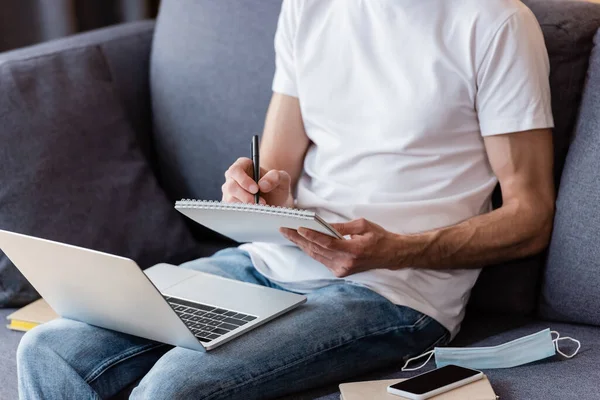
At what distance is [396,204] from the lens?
146 cm

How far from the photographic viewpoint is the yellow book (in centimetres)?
158

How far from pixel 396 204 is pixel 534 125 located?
258 millimetres

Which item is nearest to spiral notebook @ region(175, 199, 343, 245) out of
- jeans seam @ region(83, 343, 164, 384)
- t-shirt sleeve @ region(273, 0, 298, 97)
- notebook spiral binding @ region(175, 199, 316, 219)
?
notebook spiral binding @ region(175, 199, 316, 219)

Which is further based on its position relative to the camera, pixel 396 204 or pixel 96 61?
pixel 96 61

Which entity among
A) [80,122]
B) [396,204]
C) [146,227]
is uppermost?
[80,122]

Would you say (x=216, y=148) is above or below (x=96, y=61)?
below

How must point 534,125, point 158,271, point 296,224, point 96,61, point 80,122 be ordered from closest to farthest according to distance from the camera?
point 296,224
point 534,125
point 158,271
point 80,122
point 96,61

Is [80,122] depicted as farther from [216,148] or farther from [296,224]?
[296,224]

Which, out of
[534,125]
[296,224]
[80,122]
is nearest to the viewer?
[296,224]

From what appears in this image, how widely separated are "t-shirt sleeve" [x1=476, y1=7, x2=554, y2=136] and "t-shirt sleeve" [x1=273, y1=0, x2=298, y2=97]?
0.37 metres

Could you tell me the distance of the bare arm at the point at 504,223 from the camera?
1.41 meters

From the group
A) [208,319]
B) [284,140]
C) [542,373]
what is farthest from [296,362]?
[284,140]

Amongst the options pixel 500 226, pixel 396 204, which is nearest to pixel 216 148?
pixel 396 204

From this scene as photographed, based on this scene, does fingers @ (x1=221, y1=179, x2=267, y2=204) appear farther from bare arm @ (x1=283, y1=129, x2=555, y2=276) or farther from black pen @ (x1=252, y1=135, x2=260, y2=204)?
bare arm @ (x1=283, y1=129, x2=555, y2=276)
